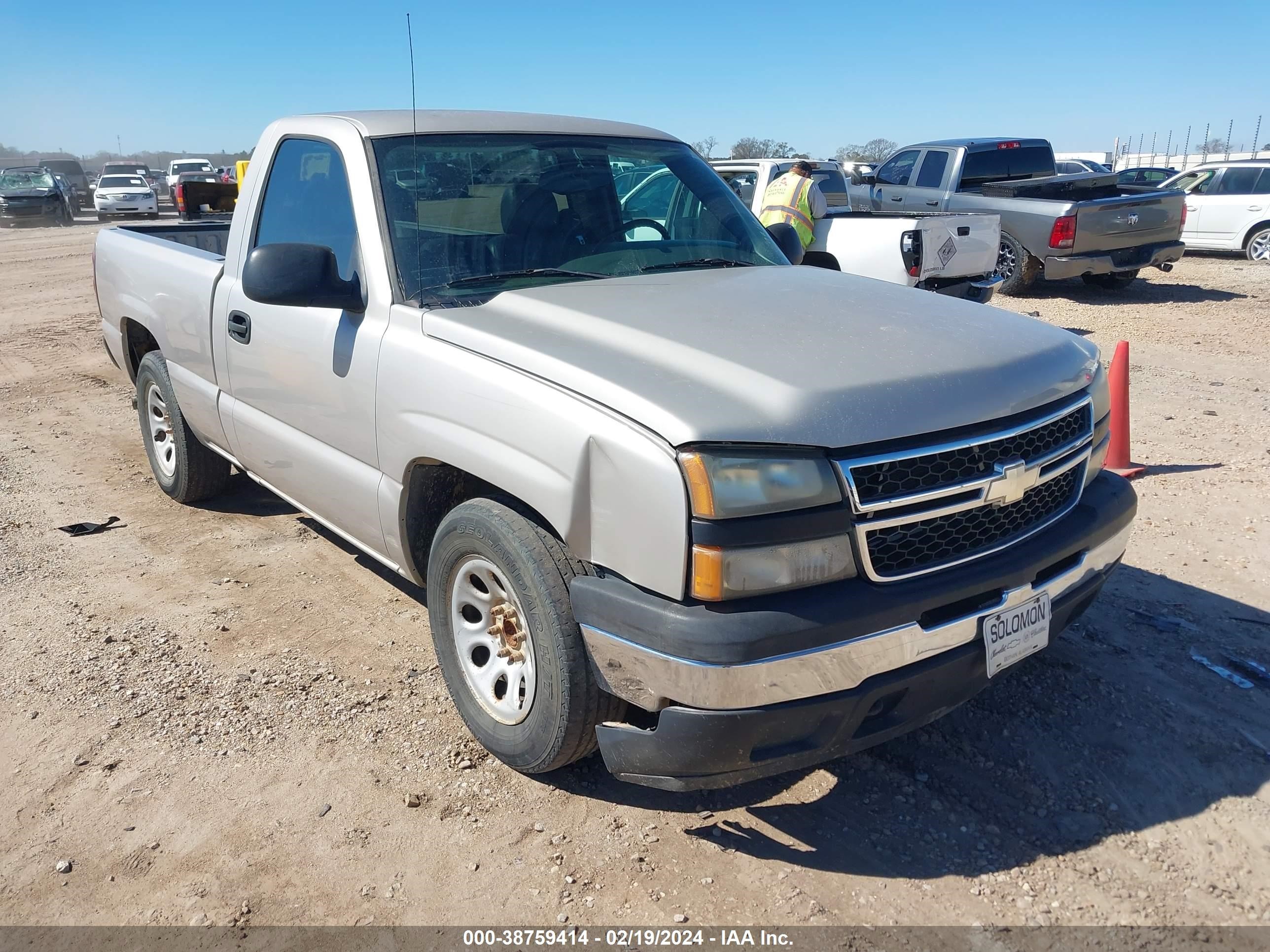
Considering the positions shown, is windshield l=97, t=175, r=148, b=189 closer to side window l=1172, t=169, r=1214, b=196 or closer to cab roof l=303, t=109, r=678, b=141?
side window l=1172, t=169, r=1214, b=196

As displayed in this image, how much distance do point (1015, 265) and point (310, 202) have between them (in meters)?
10.0

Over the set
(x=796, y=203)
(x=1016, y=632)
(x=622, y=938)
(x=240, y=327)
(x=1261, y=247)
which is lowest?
(x=622, y=938)

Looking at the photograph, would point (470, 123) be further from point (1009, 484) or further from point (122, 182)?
point (122, 182)

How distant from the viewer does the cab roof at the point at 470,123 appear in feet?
11.7

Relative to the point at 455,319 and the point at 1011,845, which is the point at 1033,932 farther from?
the point at 455,319

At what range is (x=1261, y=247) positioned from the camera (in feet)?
51.7

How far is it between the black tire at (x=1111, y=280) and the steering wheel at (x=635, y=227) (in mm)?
10409

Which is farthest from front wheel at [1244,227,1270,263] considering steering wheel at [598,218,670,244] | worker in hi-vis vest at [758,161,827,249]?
steering wheel at [598,218,670,244]

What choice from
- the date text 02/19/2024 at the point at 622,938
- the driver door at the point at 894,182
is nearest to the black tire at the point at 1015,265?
the driver door at the point at 894,182

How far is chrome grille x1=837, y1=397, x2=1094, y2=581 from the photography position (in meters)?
2.37

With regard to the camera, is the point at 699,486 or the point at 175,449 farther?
the point at 175,449

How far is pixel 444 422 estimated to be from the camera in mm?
2906

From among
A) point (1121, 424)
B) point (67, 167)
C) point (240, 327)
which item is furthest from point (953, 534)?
point (67, 167)

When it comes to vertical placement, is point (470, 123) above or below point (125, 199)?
above
